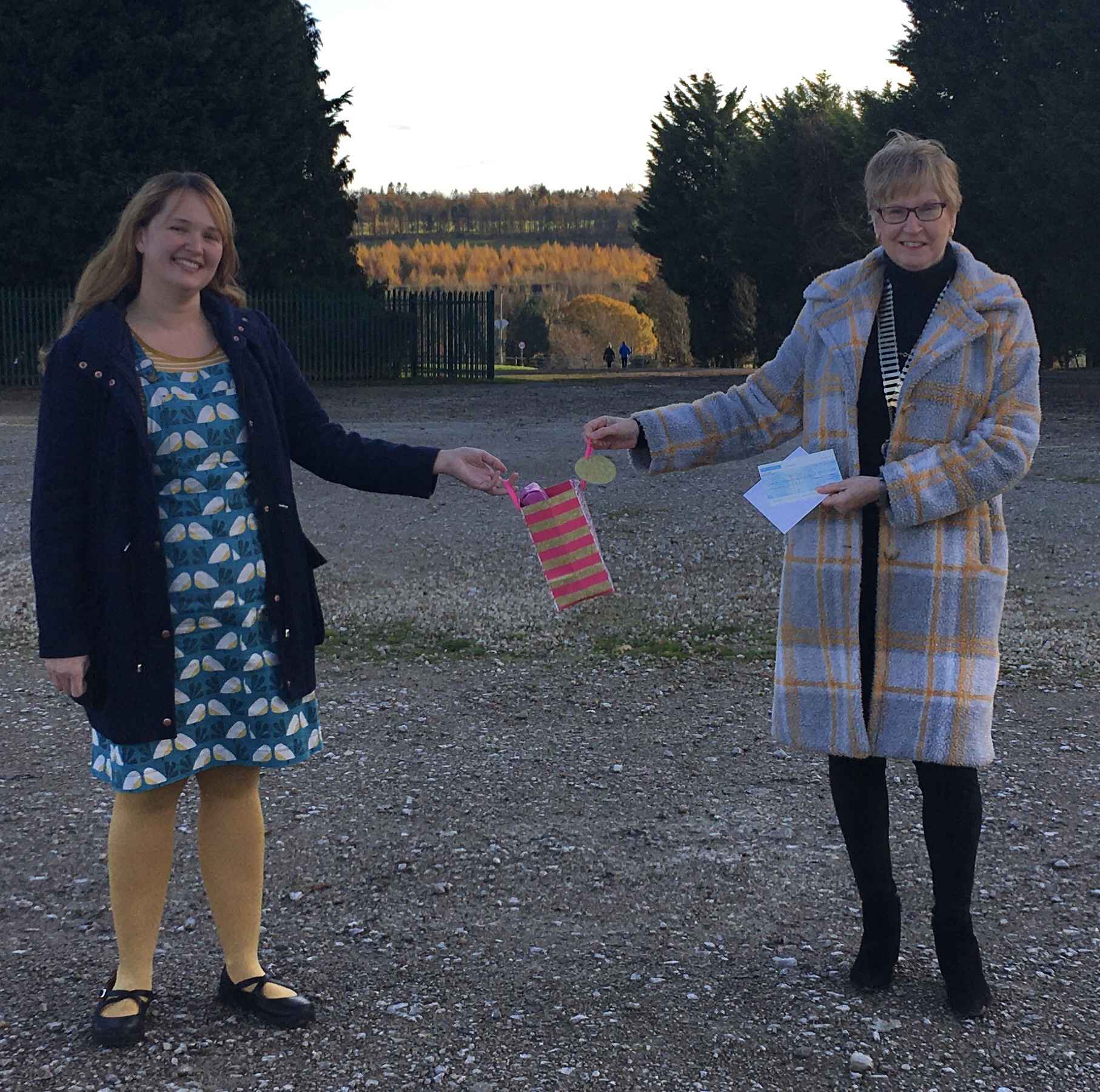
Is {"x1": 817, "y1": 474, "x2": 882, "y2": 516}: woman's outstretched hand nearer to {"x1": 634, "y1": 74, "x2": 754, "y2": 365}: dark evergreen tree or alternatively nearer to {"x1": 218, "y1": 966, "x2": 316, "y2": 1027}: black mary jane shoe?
{"x1": 218, "y1": 966, "x2": 316, "y2": 1027}: black mary jane shoe

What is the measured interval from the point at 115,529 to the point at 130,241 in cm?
67

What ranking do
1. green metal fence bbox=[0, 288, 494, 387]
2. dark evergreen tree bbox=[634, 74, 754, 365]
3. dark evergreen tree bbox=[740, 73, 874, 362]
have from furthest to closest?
dark evergreen tree bbox=[634, 74, 754, 365] → dark evergreen tree bbox=[740, 73, 874, 362] → green metal fence bbox=[0, 288, 494, 387]

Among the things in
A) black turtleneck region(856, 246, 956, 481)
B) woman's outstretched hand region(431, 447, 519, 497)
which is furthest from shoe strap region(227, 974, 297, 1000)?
black turtleneck region(856, 246, 956, 481)

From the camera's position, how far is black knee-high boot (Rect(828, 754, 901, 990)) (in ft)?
11.1

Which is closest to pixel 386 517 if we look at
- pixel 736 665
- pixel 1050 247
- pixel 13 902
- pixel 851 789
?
pixel 736 665

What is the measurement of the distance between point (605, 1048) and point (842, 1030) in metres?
0.56

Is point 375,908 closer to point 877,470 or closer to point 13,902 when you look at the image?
point 13,902

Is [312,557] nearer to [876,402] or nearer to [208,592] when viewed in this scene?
[208,592]

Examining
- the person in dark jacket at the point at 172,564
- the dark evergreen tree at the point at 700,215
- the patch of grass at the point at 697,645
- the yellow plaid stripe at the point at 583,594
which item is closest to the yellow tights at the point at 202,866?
the person in dark jacket at the point at 172,564

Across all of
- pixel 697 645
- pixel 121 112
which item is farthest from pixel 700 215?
pixel 697 645

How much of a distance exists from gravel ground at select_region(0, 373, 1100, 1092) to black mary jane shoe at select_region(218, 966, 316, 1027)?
0.13 feet

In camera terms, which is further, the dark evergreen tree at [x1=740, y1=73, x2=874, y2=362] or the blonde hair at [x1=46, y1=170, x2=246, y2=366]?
the dark evergreen tree at [x1=740, y1=73, x2=874, y2=362]

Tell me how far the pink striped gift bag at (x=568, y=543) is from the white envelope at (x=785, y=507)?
0.45 m

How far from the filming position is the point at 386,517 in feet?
36.6
